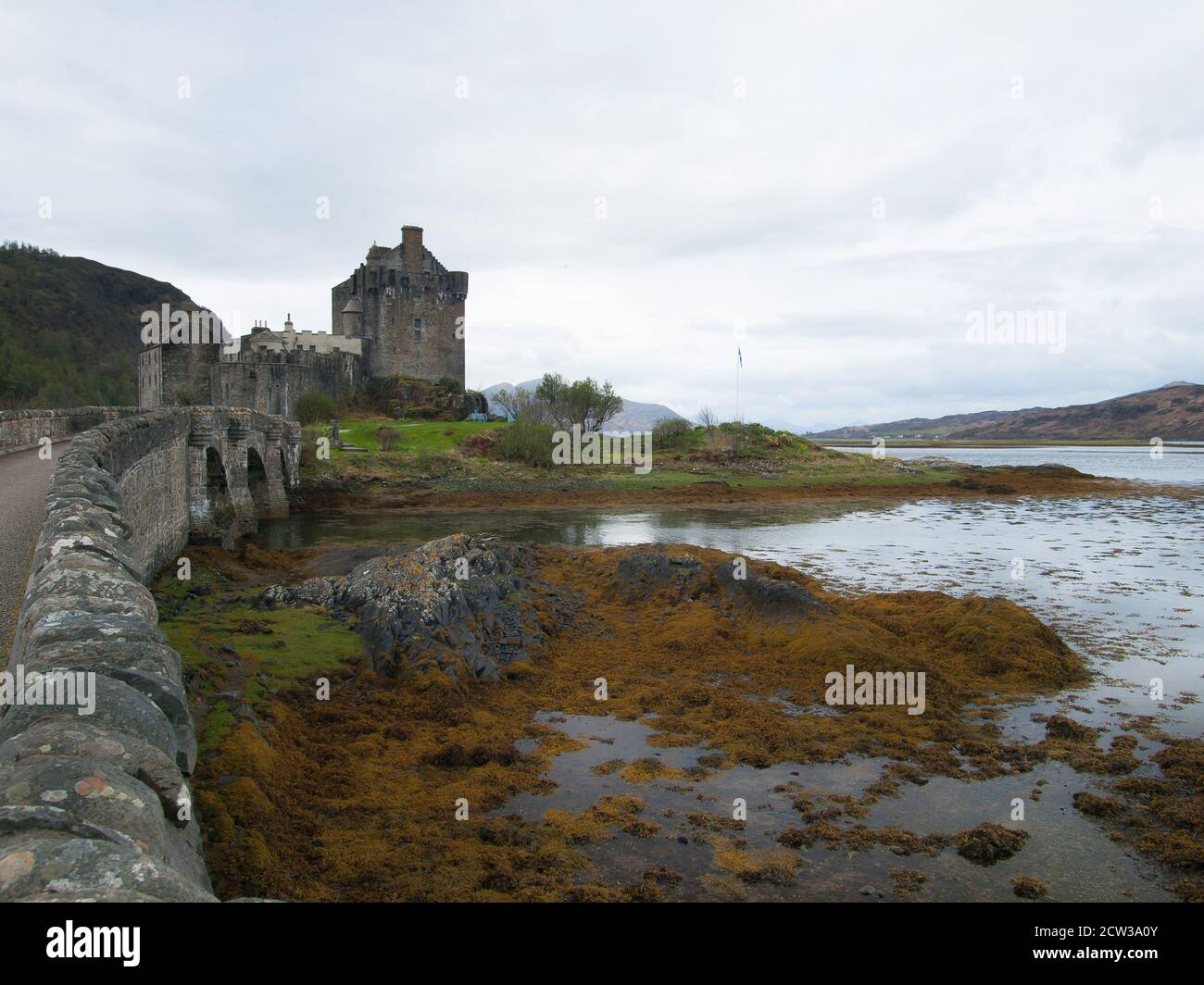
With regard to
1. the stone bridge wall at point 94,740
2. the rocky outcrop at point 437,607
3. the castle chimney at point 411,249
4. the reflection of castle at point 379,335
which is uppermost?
the castle chimney at point 411,249

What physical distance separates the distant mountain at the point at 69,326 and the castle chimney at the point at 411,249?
3290cm

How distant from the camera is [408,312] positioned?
74.2 m

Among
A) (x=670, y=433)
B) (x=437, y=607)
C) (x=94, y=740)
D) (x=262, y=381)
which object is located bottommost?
(x=437, y=607)

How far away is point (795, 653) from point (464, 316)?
220 ft

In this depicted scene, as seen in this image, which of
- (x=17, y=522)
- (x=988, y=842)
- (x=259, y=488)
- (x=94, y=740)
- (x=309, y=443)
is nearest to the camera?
(x=94, y=740)

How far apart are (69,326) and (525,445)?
4597 inches

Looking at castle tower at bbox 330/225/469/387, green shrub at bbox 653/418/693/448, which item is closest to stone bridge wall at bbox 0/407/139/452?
castle tower at bbox 330/225/469/387

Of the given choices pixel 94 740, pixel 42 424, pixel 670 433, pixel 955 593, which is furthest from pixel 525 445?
pixel 94 740

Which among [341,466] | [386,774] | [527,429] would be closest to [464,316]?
[527,429]

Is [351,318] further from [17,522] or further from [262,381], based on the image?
[17,522]

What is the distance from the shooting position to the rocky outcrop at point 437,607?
46.2 ft

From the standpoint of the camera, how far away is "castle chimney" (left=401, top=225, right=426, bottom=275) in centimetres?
7419

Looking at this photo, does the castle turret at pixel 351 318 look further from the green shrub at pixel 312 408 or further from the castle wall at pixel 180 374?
the green shrub at pixel 312 408

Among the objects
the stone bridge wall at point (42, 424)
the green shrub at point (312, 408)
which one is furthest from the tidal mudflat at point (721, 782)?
the green shrub at point (312, 408)
